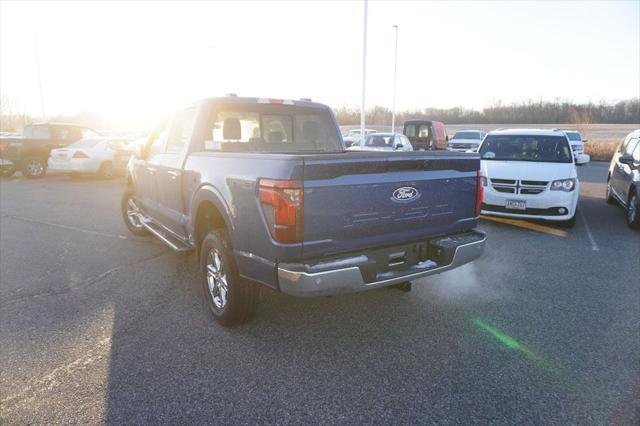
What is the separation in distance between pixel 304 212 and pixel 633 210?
24.4 feet

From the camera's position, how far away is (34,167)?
1497 cm

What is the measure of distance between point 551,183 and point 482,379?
545 cm

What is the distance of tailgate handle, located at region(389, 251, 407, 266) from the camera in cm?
331

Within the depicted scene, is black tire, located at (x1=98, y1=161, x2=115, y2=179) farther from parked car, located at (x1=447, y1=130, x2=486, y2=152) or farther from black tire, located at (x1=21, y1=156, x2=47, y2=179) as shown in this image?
parked car, located at (x1=447, y1=130, x2=486, y2=152)

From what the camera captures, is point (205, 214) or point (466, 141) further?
point (466, 141)

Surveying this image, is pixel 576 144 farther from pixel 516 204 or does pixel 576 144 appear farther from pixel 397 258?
pixel 397 258

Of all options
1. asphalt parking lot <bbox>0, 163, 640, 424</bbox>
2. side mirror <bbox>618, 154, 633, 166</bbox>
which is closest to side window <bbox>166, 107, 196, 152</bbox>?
asphalt parking lot <bbox>0, 163, 640, 424</bbox>

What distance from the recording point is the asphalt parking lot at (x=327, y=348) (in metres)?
2.72

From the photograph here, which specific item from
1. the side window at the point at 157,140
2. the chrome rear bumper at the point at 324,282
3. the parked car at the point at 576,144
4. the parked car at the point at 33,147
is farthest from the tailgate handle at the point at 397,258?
the parked car at the point at 576,144

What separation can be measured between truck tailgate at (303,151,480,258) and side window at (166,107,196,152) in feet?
7.29

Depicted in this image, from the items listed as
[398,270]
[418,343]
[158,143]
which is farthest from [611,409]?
[158,143]

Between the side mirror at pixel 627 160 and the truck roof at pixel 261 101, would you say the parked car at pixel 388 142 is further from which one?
the truck roof at pixel 261 101

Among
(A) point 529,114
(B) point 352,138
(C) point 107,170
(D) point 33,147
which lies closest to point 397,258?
(C) point 107,170

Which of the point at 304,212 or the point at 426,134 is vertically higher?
the point at 426,134
